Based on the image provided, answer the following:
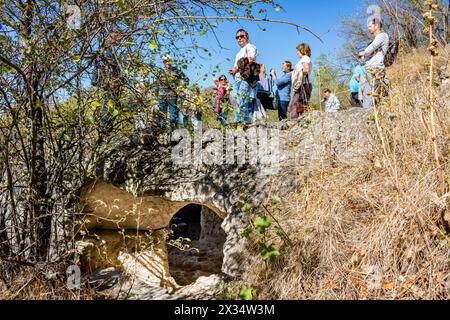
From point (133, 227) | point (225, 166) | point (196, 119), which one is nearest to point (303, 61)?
point (196, 119)

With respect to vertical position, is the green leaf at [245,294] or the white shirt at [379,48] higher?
the white shirt at [379,48]

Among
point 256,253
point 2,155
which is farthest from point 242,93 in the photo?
point 2,155

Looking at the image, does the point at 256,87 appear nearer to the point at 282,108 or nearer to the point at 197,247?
the point at 282,108

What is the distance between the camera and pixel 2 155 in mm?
3184

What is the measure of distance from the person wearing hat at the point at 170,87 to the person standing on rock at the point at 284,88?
5.87ft

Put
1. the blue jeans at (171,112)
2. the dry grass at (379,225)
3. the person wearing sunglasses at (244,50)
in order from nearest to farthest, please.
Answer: the dry grass at (379,225) < the blue jeans at (171,112) < the person wearing sunglasses at (244,50)

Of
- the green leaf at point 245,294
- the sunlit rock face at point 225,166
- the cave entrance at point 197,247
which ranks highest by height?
the sunlit rock face at point 225,166

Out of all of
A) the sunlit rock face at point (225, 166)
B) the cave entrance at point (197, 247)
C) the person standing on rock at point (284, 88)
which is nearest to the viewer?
the sunlit rock face at point (225, 166)

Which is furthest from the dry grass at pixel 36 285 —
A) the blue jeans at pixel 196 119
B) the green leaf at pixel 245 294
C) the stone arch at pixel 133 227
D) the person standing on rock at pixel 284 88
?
the person standing on rock at pixel 284 88

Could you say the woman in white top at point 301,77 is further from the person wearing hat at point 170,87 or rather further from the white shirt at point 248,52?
the person wearing hat at point 170,87

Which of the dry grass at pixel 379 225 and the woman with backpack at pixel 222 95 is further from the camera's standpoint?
the woman with backpack at pixel 222 95

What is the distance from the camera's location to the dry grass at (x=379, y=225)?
2.46 metres

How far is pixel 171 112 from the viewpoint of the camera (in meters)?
4.28
